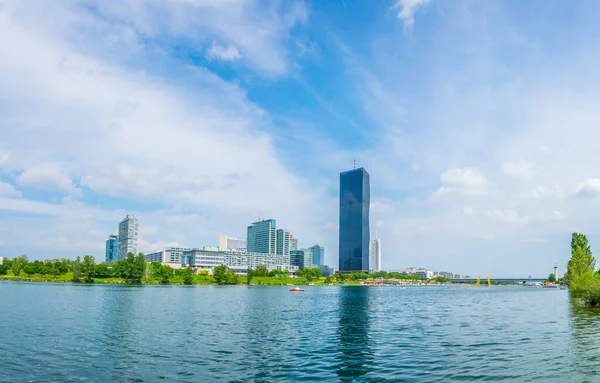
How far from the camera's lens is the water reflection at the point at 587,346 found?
34719 millimetres

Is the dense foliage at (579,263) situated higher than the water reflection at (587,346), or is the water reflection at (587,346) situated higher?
the dense foliage at (579,263)

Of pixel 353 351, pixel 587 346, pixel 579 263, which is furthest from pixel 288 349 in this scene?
pixel 579 263

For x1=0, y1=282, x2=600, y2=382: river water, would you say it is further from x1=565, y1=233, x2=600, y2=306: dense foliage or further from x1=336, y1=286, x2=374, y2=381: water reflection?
x1=565, y1=233, x2=600, y2=306: dense foliage

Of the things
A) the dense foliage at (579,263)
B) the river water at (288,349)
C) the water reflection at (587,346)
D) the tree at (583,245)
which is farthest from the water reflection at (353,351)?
the tree at (583,245)

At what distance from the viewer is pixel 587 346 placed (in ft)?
146

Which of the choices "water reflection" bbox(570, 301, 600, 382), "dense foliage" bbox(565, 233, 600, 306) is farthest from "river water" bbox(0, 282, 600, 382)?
"dense foliage" bbox(565, 233, 600, 306)

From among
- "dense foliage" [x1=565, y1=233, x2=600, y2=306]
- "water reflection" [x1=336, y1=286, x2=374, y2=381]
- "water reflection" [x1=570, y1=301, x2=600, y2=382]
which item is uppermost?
"dense foliage" [x1=565, y1=233, x2=600, y2=306]

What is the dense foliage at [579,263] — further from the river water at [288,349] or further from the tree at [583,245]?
the river water at [288,349]

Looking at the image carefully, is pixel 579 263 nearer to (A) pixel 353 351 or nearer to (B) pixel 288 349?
(A) pixel 353 351

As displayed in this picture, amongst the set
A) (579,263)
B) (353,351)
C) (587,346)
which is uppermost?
(579,263)

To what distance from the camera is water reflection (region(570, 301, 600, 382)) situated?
34.7 meters

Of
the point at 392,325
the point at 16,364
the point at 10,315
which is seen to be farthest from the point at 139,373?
the point at 10,315

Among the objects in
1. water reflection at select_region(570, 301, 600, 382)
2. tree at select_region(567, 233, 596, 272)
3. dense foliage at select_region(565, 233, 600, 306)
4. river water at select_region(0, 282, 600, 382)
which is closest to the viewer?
river water at select_region(0, 282, 600, 382)

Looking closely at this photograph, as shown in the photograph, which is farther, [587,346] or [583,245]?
[583,245]
